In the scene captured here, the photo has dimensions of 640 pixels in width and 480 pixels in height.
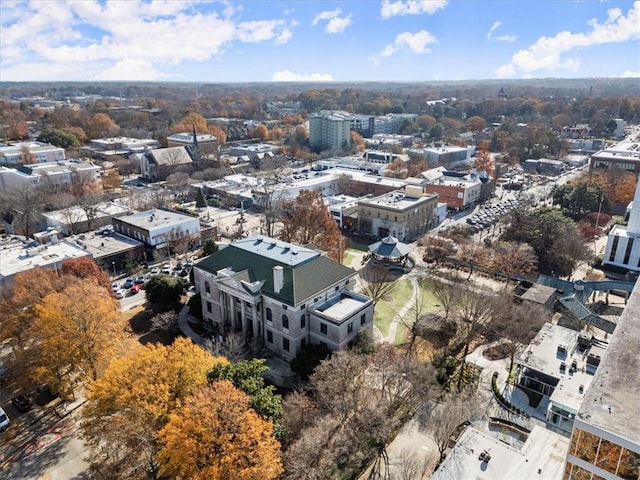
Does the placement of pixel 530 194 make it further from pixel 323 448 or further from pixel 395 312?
pixel 323 448

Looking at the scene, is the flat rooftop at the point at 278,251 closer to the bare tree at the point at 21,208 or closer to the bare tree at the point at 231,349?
the bare tree at the point at 231,349

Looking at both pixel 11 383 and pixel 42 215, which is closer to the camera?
pixel 11 383

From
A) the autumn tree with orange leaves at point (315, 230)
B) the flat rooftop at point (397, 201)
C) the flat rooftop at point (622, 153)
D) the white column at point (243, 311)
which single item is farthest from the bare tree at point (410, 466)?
the flat rooftop at point (622, 153)

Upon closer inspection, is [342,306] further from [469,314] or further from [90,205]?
[90,205]

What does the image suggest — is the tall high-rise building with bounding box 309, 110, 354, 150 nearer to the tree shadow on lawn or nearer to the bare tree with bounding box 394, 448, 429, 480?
the tree shadow on lawn

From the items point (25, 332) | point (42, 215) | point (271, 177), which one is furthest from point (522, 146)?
point (25, 332)

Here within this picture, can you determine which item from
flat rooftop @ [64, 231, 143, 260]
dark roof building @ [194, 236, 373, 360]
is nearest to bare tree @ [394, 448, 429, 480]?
dark roof building @ [194, 236, 373, 360]

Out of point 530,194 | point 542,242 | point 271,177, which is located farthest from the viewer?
point 271,177
